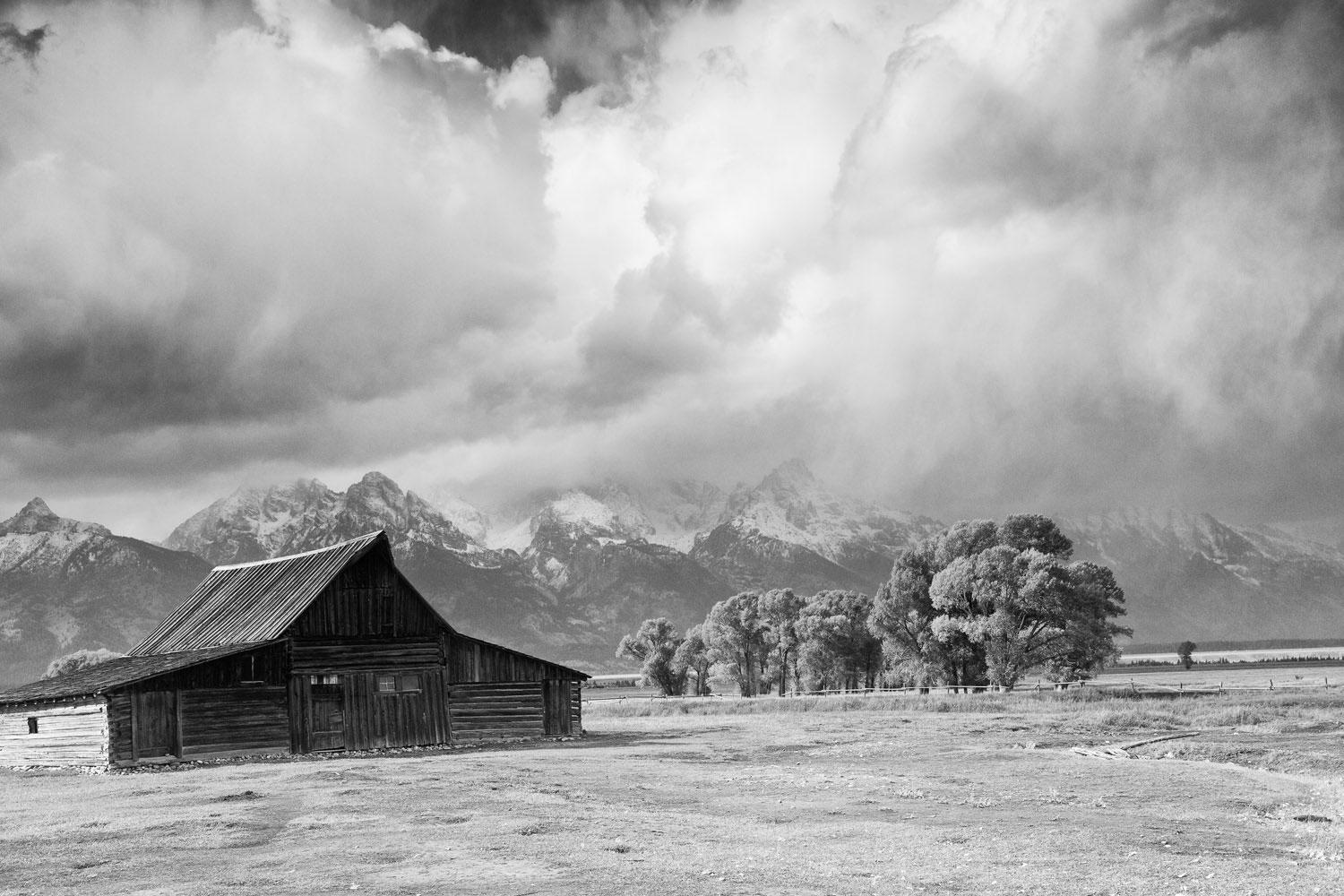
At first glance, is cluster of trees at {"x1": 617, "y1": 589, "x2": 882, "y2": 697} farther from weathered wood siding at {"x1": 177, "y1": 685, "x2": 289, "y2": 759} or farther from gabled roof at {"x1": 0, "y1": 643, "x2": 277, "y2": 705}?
gabled roof at {"x1": 0, "y1": 643, "x2": 277, "y2": 705}

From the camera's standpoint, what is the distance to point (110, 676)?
4875cm

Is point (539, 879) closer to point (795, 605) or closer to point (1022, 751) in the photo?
point (1022, 751)

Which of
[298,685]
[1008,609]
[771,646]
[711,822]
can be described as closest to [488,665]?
[298,685]

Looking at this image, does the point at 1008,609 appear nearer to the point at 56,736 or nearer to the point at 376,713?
the point at 376,713

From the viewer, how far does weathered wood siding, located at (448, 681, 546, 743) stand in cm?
5544

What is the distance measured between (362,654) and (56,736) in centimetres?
1256

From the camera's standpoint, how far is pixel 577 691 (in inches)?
2408

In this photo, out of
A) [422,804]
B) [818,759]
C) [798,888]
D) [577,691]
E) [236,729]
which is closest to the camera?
[798,888]

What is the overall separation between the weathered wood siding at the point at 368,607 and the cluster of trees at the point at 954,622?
41441mm

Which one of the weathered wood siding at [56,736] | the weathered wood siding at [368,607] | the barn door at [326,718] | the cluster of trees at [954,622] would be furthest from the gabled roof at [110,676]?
the cluster of trees at [954,622]

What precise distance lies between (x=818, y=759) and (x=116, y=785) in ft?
77.5

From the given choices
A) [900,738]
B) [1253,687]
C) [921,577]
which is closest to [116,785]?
[900,738]

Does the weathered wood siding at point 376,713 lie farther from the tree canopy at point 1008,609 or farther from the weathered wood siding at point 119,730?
the tree canopy at point 1008,609

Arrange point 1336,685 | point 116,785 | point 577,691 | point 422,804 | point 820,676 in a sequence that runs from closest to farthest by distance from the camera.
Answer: point 422,804 → point 116,785 → point 577,691 → point 1336,685 → point 820,676
